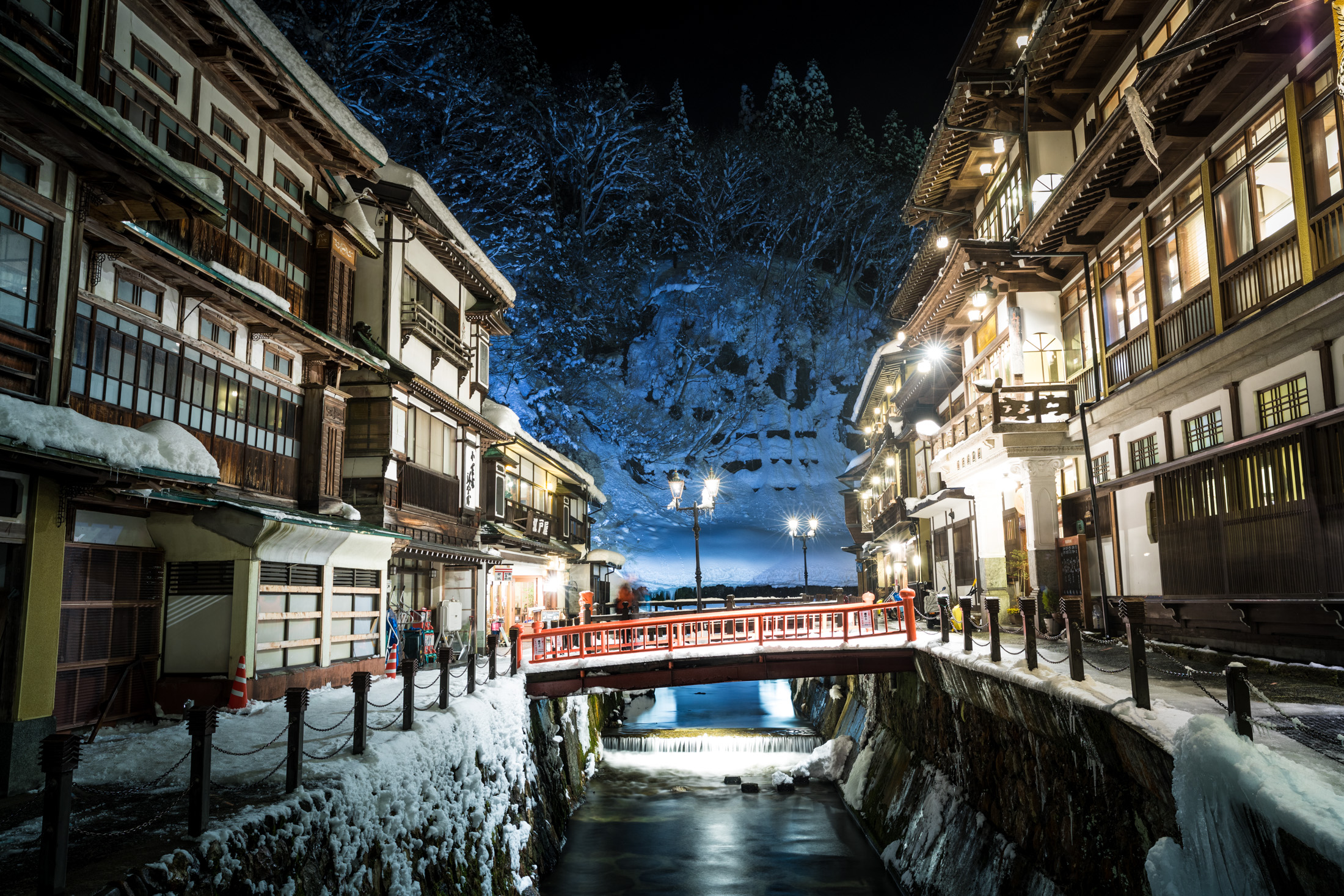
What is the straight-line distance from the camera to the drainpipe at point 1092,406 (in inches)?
645

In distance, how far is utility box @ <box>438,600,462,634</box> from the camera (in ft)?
76.8

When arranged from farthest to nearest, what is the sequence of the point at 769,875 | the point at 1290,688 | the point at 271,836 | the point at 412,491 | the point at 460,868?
the point at 412,491, the point at 769,875, the point at 460,868, the point at 1290,688, the point at 271,836

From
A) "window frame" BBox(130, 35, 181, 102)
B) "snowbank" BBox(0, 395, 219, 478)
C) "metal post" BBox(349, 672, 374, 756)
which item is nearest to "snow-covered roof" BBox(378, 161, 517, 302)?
"window frame" BBox(130, 35, 181, 102)

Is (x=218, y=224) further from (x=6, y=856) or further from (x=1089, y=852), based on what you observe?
(x=1089, y=852)

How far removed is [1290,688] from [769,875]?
10393 millimetres

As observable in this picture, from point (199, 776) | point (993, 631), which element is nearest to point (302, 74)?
point (199, 776)

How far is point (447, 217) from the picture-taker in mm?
22625

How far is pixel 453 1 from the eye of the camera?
4622 centimetres

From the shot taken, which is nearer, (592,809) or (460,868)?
(460,868)

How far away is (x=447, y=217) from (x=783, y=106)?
65.0 metres

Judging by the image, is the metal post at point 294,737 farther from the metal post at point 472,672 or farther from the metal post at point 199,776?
the metal post at point 472,672

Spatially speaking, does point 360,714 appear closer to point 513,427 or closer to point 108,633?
point 108,633

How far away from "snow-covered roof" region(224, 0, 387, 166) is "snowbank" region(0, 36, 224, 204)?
4272 millimetres

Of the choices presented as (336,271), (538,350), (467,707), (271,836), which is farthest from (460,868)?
(538,350)
